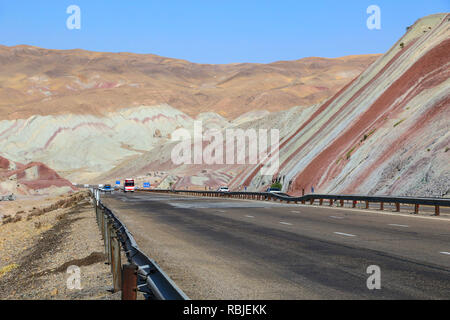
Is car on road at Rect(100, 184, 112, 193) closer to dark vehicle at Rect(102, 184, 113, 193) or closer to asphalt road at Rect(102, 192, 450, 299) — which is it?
dark vehicle at Rect(102, 184, 113, 193)

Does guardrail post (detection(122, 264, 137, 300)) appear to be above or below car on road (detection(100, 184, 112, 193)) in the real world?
above

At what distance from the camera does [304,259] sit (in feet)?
38.7

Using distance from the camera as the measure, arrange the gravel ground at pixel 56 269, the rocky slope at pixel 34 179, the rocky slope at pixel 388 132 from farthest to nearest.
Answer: the rocky slope at pixel 34 179
the rocky slope at pixel 388 132
the gravel ground at pixel 56 269

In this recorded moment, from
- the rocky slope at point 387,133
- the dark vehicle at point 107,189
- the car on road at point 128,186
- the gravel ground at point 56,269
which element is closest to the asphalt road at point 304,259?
the gravel ground at point 56,269

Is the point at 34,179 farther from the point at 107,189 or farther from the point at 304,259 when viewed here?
the point at 304,259

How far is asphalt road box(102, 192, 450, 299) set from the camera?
8.49m

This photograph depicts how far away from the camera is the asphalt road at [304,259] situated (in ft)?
27.9

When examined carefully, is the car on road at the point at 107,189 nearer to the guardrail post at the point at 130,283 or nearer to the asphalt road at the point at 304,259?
the asphalt road at the point at 304,259

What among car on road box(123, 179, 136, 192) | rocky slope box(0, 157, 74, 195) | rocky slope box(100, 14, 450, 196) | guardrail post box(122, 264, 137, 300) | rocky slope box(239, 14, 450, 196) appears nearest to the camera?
guardrail post box(122, 264, 137, 300)

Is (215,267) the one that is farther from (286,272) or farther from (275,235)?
(275,235)

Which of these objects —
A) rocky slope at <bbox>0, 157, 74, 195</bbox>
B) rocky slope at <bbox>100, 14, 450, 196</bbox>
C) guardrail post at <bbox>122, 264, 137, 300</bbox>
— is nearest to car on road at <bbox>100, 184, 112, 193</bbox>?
rocky slope at <bbox>0, 157, 74, 195</bbox>

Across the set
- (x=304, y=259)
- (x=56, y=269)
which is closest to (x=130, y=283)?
(x=304, y=259)
